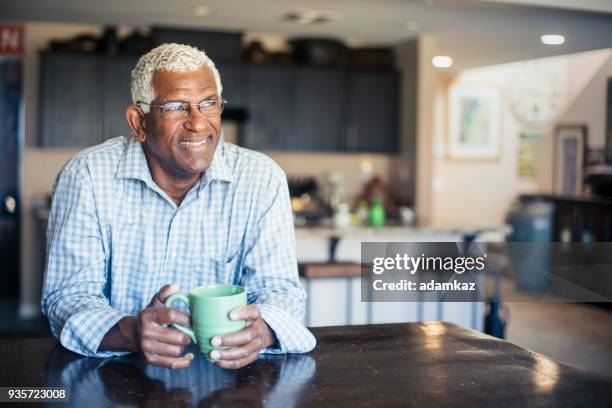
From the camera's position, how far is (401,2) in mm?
4414

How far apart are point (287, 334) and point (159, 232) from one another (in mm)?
443

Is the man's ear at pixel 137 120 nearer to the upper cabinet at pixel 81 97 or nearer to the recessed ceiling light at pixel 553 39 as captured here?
the recessed ceiling light at pixel 553 39

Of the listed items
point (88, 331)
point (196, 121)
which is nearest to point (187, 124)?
point (196, 121)

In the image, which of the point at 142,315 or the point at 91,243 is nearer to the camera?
the point at 142,315

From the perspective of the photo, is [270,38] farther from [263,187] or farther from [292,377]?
[292,377]

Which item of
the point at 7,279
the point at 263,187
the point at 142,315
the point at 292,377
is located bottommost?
the point at 7,279

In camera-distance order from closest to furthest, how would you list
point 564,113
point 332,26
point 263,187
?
point 263,187 → point 564,113 → point 332,26

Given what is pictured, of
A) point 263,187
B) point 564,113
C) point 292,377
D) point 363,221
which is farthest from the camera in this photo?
point 363,221

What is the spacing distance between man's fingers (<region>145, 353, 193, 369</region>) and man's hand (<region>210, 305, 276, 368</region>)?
2.1 inches

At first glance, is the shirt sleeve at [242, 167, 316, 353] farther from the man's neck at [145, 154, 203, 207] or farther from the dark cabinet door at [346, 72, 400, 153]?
the dark cabinet door at [346, 72, 400, 153]

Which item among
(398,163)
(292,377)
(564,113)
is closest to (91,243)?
(292,377)

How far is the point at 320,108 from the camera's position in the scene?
20.0 feet

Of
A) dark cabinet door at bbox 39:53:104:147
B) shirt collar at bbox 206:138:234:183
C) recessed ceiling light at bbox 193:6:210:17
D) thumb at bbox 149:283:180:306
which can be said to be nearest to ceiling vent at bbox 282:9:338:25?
recessed ceiling light at bbox 193:6:210:17

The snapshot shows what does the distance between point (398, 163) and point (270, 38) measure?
63.7 inches
